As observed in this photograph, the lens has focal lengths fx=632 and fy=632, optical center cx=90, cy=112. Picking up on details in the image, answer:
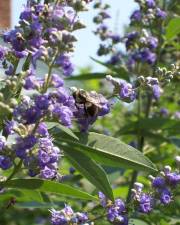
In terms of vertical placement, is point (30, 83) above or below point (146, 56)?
above

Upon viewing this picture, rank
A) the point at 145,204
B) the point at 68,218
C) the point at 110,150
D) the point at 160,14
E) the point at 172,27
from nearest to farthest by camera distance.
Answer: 1. the point at 110,150
2. the point at 68,218
3. the point at 145,204
4. the point at 172,27
5. the point at 160,14

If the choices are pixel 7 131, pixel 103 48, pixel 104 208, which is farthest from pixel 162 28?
pixel 7 131

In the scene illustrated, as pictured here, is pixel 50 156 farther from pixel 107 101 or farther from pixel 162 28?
pixel 162 28

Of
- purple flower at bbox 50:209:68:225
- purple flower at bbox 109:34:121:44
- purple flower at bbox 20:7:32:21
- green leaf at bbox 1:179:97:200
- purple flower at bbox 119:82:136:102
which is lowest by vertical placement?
purple flower at bbox 50:209:68:225

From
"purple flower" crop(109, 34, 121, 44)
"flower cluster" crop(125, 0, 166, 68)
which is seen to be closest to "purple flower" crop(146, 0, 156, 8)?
"flower cluster" crop(125, 0, 166, 68)

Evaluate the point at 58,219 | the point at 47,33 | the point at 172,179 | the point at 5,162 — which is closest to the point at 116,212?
the point at 58,219

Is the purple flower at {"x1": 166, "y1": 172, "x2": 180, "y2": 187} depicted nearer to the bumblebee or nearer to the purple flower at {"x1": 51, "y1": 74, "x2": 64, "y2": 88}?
the bumblebee

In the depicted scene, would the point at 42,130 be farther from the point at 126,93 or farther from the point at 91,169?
the point at 126,93
